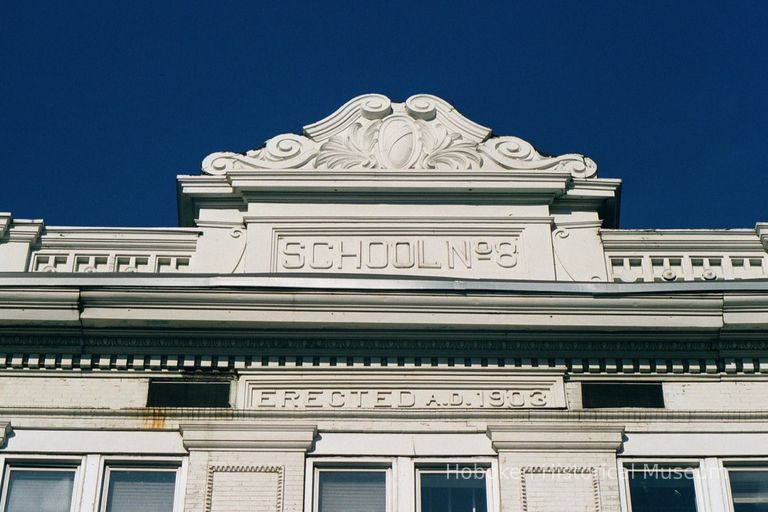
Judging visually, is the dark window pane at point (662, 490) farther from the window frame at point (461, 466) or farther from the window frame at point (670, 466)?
the window frame at point (461, 466)

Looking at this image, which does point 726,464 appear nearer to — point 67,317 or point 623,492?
point 623,492

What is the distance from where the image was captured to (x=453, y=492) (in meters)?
15.2

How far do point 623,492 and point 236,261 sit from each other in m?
5.31

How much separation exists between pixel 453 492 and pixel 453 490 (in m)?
0.02

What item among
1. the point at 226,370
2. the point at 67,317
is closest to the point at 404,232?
the point at 226,370

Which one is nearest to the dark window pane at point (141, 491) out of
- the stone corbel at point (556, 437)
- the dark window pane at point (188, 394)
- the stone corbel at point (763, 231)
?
the dark window pane at point (188, 394)

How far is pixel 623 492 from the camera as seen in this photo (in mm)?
15125

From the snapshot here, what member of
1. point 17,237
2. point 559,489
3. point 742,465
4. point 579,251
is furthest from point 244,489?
point 742,465

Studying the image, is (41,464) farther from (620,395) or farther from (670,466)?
(670,466)

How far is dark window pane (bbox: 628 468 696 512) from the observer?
49.9 ft

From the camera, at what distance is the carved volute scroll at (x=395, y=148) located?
18156mm

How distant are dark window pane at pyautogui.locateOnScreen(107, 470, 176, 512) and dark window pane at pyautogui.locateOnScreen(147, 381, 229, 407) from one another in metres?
0.82

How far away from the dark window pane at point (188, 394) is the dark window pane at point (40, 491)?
4.00 feet

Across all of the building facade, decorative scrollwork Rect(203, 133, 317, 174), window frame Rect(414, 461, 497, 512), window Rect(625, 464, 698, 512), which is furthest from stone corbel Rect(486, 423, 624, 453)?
decorative scrollwork Rect(203, 133, 317, 174)
